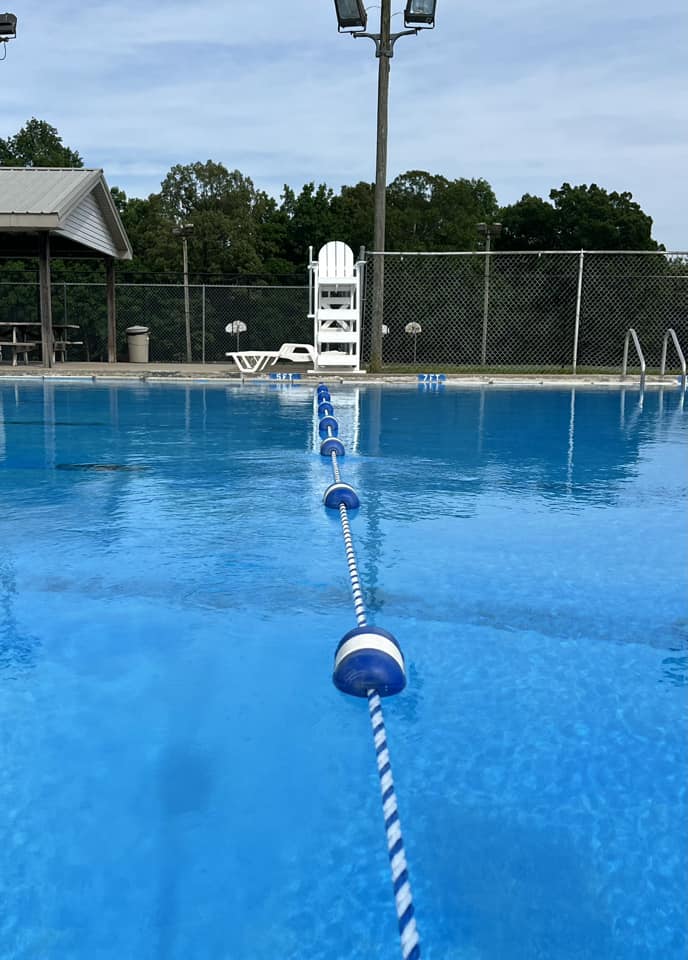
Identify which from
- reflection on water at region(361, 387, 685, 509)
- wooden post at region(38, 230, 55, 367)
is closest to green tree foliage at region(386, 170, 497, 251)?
wooden post at region(38, 230, 55, 367)

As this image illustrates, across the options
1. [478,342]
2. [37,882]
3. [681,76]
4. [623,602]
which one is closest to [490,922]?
[37,882]

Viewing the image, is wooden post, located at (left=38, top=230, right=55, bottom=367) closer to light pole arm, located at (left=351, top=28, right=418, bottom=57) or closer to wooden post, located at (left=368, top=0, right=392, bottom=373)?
wooden post, located at (left=368, top=0, right=392, bottom=373)

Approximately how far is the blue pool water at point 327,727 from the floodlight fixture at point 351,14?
13949 millimetres

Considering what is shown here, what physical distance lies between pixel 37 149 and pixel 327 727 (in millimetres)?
51055

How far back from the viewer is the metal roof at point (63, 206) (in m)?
16.4

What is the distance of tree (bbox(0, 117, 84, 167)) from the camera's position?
145 feet

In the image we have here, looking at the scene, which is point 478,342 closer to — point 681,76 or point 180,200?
point 681,76

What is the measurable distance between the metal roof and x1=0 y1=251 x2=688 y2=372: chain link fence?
74.9 inches

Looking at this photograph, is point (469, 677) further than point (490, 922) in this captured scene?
Yes

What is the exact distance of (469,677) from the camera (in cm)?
316

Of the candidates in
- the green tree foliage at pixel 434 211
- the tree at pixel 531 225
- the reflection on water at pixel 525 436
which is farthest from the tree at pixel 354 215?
the reflection on water at pixel 525 436

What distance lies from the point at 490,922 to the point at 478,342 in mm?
21344

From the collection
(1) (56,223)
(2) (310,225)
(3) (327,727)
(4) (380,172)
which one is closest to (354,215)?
(2) (310,225)

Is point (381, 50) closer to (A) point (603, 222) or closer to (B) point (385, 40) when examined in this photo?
(B) point (385, 40)
